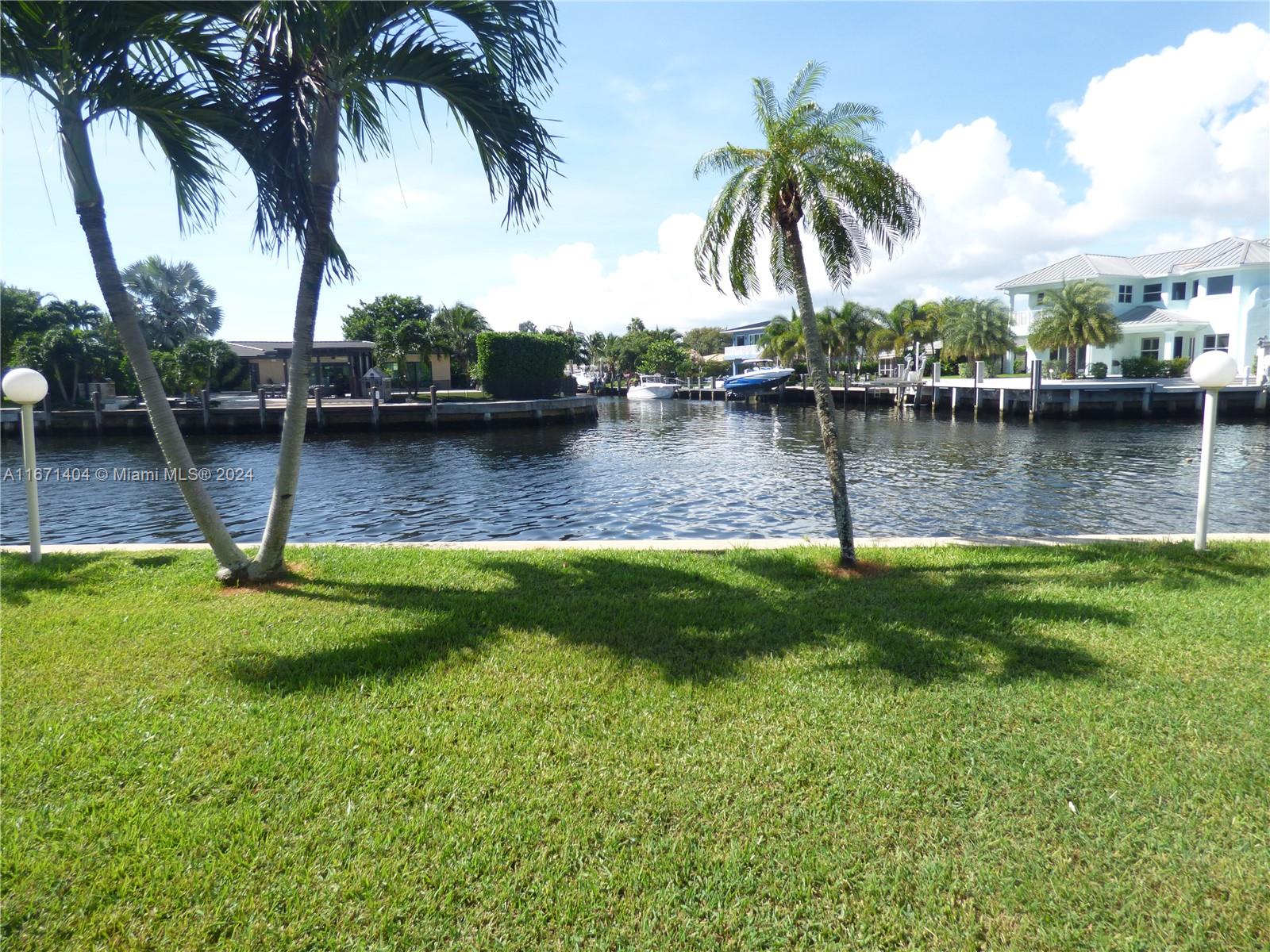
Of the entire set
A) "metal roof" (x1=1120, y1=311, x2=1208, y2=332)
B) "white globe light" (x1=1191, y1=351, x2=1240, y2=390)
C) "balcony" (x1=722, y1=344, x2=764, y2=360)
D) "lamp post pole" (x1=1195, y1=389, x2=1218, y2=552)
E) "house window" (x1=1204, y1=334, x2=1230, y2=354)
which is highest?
"balcony" (x1=722, y1=344, x2=764, y2=360)

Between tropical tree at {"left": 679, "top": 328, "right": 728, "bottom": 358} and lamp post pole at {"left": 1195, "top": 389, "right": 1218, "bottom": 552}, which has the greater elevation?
tropical tree at {"left": 679, "top": 328, "right": 728, "bottom": 358}

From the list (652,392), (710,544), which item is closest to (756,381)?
(652,392)

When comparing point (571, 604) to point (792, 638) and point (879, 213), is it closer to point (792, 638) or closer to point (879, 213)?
point (792, 638)

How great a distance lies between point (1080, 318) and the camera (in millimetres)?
44562

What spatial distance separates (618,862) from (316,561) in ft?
22.1

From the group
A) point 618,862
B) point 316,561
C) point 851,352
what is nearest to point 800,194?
point 316,561

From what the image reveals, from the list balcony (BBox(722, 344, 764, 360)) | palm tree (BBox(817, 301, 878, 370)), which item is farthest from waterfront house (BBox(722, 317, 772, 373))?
palm tree (BBox(817, 301, 878, 370))

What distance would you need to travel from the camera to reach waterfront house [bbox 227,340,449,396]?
58.0 m

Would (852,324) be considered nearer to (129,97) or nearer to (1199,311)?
(1199,311)

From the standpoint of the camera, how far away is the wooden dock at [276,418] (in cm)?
3925

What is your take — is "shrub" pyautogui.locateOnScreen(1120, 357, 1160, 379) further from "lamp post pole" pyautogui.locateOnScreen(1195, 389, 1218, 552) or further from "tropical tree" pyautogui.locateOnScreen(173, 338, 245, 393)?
"tropical tree" pyautogui.locateOnScreen(173, 338, 245, 393)

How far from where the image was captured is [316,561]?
891cm

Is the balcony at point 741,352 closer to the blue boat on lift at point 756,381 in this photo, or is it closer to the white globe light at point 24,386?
the blue boat on lift at point 756,381

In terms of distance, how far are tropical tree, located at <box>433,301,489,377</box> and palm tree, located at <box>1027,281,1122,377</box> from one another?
44650 millimetres
